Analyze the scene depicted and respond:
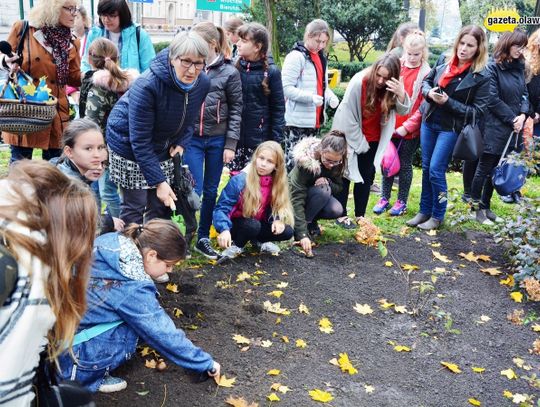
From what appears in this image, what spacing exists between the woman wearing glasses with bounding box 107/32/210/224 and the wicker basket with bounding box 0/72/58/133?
1.92 ft

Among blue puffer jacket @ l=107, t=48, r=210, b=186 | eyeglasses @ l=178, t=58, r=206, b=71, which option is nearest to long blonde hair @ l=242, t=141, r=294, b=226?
blue puffer jacket @ l=107, t=48, r=210, b=186

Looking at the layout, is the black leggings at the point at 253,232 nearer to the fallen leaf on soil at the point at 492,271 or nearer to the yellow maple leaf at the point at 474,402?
the fallen leaf on soil at the point at 492,271

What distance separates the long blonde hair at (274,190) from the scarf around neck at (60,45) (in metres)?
1.67

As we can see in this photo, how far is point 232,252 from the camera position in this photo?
4336mm

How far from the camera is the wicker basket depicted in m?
3.74

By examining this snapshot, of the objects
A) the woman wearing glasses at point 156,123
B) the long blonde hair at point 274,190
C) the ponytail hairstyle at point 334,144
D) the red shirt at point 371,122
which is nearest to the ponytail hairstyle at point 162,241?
the woman wearing glasses at point 156,123

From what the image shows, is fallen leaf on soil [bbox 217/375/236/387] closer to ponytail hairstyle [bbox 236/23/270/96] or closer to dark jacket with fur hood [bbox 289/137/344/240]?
dark jacket with fur hood [bbox 289/137/344/240]

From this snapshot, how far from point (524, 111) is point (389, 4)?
9.89 m

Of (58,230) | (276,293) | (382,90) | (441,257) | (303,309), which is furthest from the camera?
(382,90)

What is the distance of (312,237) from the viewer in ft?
16.4

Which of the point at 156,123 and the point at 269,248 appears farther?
the point at 269,248

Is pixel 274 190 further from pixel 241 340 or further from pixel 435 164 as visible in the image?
pixel 435 164

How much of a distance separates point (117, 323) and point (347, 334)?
5.03 feet

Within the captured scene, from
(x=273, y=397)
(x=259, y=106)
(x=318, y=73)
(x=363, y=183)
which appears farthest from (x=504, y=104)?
(x=273, y=397)
